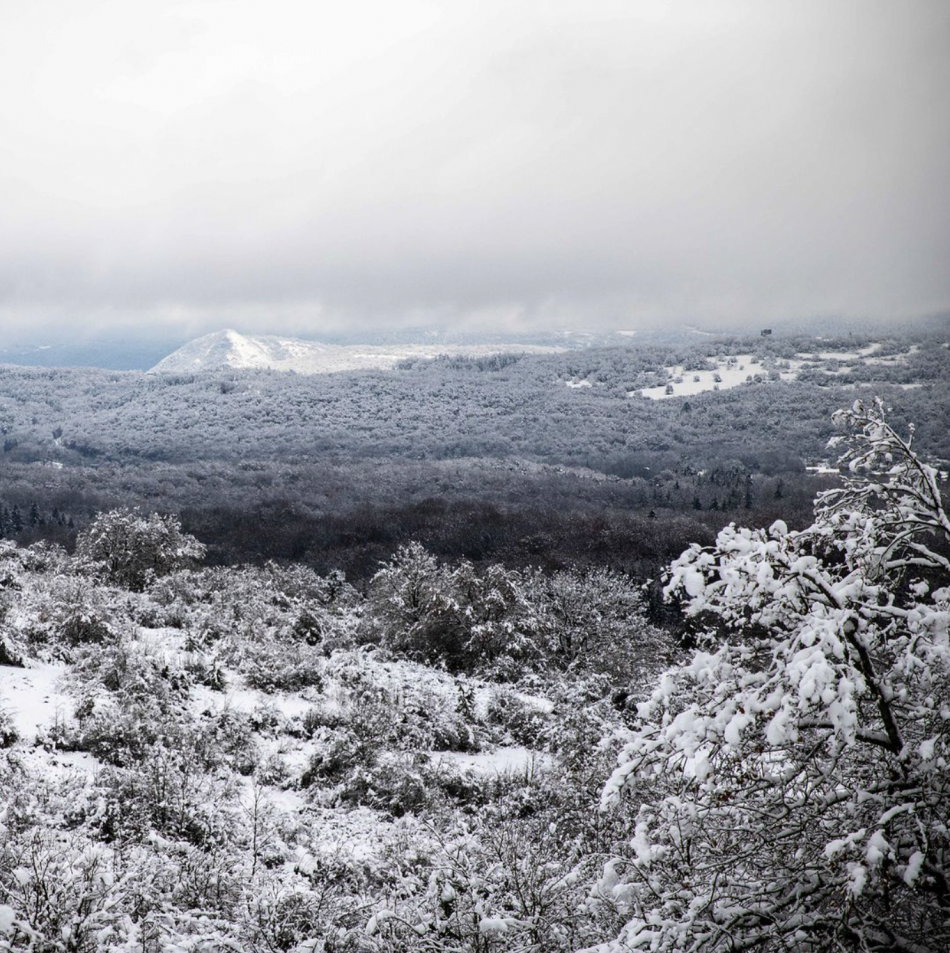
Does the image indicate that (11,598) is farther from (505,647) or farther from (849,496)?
(849,496)

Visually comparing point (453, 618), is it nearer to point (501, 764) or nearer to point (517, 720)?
point (517, 720)

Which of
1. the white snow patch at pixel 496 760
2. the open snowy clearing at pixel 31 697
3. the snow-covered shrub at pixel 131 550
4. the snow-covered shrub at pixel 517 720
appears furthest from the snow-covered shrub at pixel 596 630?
the snow-covered shrub at pixel 131 550

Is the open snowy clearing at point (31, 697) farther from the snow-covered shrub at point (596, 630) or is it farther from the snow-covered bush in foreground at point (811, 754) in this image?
the snow-covered shrub at point (596, 630)

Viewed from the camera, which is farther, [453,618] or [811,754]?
[453,618]

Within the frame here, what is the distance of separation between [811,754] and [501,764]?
13400 mm

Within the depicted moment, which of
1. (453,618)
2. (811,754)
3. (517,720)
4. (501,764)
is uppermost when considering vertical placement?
(811,754)

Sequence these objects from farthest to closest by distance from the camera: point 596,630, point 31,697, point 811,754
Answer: point 596,630 → point 31,697 → point 811,754

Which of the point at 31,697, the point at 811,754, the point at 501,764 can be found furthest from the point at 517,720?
the point at 811,754

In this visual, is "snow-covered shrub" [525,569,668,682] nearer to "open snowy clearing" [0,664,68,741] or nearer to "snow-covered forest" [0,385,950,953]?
"snow-covered forest" [0,385,950,953]

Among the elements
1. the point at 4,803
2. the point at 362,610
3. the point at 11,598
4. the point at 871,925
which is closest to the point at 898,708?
the point at 871,925

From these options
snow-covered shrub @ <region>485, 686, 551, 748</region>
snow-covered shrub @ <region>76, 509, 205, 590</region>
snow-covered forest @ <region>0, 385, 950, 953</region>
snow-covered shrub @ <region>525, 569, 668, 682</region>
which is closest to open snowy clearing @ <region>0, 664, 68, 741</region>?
snow-covered forest @ <region>0, 385, 950, 953</region>

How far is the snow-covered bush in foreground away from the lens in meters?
3.76

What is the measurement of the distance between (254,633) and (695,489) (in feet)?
362

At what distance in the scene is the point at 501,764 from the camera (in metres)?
16.0
